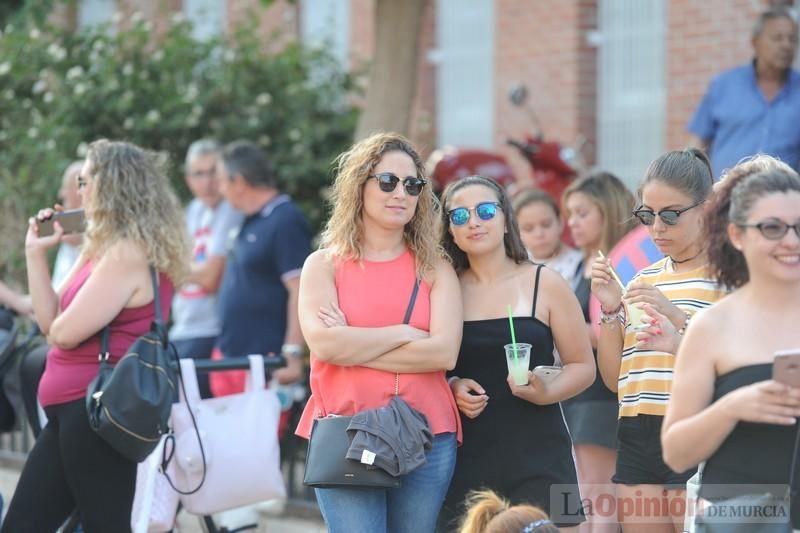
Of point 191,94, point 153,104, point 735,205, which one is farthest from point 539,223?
point 153,104

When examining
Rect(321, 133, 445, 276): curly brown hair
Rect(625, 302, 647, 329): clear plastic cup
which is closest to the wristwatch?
Rect(321, 133, 445, 276): curly brown hair

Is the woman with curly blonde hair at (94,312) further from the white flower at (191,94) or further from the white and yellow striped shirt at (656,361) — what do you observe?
the white flower at (191,94)

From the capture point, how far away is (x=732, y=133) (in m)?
7.43

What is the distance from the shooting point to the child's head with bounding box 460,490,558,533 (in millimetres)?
3271

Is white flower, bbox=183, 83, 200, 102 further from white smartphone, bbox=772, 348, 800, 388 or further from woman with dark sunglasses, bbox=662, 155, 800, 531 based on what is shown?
white smartphone, bbox=772, 348, 800, 388

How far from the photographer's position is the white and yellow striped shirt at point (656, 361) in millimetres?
4117

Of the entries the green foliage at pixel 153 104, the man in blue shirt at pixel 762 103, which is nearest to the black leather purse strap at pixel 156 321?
the man in blue shirt at pixel 762 103

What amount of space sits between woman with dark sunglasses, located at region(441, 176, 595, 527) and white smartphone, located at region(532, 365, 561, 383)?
0.02 m

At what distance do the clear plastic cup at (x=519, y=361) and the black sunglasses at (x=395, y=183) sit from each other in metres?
0.65

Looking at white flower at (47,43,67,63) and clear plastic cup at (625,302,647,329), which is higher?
white flower at (47,43,67,63)

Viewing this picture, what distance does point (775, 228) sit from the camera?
316 cm

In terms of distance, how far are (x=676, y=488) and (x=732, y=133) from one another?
3.77 meters

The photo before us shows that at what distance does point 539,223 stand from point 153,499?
2177 millimetres

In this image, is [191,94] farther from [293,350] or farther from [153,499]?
[153,499]
